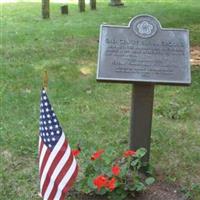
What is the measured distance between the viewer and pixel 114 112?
710cm

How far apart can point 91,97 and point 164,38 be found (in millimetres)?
2830

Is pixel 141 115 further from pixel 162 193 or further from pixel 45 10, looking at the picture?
pixel 45 10

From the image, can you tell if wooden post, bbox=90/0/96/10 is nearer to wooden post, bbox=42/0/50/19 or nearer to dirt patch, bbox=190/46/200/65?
wooden post, bbox=42/0/50/19

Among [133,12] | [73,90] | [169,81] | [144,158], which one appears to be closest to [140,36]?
[169,81]

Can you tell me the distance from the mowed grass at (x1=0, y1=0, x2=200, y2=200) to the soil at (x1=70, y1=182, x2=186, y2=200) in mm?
105

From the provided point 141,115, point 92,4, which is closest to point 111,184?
point 141,115

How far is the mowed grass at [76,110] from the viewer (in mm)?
5438

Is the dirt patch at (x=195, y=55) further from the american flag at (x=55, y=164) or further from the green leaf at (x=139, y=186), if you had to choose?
the american flag at (x=55, y=164)

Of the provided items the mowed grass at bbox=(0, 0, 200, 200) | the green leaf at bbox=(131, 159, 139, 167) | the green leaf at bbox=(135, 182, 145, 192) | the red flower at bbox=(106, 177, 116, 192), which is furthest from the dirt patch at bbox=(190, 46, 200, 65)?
the red flower at bbox=(106, 177, 116, 192)

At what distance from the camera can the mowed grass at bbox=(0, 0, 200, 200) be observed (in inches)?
214

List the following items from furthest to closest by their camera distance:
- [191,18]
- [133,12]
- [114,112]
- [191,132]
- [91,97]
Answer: [133,12] → [191,18] → [91,97] → [114,112] → [191,132]

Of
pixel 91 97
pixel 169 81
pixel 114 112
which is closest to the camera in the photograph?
pixel 169 81

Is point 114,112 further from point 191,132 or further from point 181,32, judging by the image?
point 181,32

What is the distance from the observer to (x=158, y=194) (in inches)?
193
